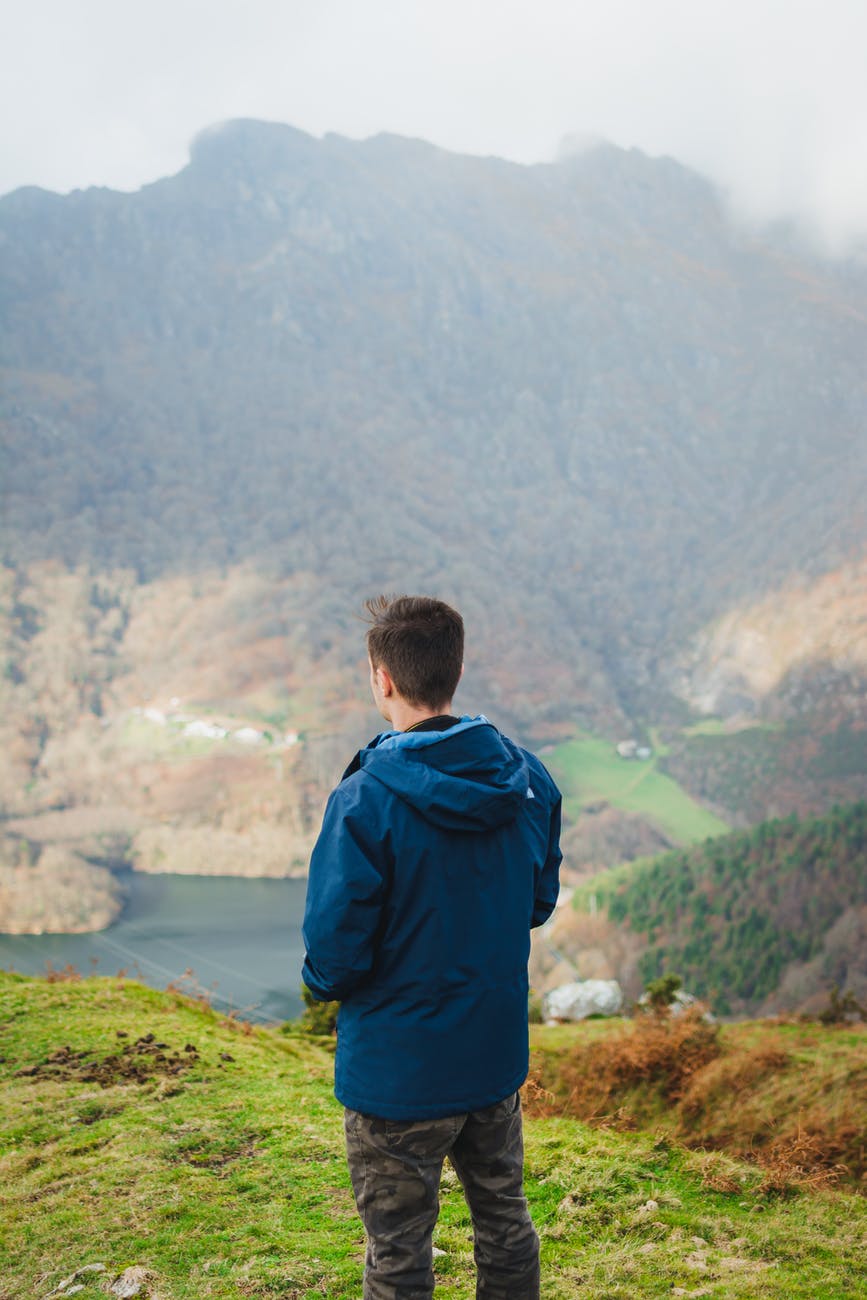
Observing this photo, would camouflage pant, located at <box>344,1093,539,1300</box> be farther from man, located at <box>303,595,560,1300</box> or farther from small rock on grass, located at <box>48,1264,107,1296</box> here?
small rock on grass, located at <box>48,1264,107,1296</box>

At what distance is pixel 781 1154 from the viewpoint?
509 cm

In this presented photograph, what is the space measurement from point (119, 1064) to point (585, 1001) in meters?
13.2

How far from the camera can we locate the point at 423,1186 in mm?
2416

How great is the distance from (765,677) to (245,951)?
105 meters

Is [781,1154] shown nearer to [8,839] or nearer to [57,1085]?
[57,1085]

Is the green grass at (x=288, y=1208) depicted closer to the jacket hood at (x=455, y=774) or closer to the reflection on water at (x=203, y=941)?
the jacket hood at (x=455, y=774)

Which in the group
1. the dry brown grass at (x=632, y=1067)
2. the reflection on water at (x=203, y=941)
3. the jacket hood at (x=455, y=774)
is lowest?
the reflection on water at (x=203, y=941)

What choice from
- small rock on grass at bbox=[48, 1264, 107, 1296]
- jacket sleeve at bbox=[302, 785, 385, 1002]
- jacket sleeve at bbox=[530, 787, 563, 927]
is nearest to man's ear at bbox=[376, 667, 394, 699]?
jacket sleeve at bbox=[302, 785, 385, 1002]

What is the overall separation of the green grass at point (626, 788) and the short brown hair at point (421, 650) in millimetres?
114761

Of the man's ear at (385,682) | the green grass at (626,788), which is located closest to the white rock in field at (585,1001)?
the man's ear at (385,682)

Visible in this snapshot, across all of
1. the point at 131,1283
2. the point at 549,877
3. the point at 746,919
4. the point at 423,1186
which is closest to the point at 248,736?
the point at 746,919

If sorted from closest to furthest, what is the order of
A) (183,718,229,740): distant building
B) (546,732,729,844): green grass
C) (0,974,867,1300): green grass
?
(0,974,867,1300): green grass → (546,732,729,844): green grass → (183,718,229,740): distant building

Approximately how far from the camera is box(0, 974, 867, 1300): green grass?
138 inches

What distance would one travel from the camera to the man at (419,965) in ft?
7.75
